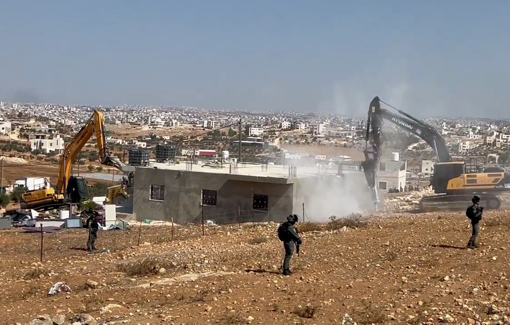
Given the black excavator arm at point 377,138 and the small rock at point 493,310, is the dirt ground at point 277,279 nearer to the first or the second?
the small rock at point 493,310

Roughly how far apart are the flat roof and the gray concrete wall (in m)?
0.49

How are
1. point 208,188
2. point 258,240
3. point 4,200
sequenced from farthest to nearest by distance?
point 4,200
point 208,188
point 258,240

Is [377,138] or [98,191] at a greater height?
[377,138]

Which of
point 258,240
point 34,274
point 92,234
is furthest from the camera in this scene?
point 92,234

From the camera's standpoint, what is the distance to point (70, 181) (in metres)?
33.6

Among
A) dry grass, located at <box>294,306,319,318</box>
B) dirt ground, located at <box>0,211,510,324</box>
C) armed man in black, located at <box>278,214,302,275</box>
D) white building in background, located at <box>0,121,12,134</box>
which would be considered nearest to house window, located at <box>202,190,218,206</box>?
dirt ground, located at <box>0,211,510,324</box>

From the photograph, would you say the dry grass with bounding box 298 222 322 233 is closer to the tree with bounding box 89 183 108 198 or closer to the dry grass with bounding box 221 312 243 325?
the dry grass with bounding box 221 312 243 325

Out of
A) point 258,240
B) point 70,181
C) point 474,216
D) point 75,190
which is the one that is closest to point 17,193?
point 70,181

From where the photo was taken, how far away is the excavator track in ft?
94.4

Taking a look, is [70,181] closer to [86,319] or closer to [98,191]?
[98,191]

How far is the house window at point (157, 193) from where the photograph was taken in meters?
29.6

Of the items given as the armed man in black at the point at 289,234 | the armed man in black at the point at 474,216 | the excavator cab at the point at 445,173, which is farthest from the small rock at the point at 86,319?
the excavator cab at the point at 445,173

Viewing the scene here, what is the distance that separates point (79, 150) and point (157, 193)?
607 centimetres

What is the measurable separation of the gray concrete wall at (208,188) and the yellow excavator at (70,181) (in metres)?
3.52
